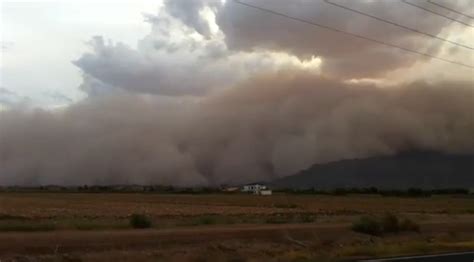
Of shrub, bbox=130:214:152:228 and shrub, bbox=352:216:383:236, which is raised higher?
shrub, bbox=130:214:152:228

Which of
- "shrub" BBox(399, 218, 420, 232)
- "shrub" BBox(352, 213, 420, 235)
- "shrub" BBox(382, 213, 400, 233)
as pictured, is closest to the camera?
"shrub" BBox(352, 213, 420, 235)

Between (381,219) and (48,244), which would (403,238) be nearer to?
(381,219)

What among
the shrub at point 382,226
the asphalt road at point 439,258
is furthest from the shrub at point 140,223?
the asphalt road at point 439,258

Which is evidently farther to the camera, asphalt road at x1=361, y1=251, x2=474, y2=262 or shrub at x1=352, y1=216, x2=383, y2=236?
shrub at x1=352, y1=216, x2=383, y2=236

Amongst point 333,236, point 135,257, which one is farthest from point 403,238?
point 135,257

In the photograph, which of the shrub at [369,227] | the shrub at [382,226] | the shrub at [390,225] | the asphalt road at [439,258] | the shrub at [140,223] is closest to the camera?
the asphalt road at [439,258]

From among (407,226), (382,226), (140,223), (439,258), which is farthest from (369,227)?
(439,258)

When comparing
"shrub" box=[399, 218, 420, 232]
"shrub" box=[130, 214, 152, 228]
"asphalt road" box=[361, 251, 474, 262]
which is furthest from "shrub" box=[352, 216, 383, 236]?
"asphalt road" box=[361, 251, 474, 262]

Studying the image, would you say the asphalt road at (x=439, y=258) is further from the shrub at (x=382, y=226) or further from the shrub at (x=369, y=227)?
the shrub at (x=382, y=226)

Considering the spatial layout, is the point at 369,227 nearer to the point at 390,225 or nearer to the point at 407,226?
the point at 390,225

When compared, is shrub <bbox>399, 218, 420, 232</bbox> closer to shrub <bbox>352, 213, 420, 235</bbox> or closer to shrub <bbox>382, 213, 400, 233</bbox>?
shrub <bbox>352, 213, 420, 235</bbox>

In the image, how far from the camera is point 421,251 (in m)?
31.8

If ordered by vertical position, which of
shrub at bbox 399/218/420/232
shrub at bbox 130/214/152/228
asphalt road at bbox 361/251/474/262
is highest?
shrub at bbox 130/214/152/228

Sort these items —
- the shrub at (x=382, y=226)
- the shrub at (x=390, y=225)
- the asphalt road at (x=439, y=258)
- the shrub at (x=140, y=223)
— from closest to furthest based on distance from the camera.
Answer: the asphalt road at (x=439, y=258) < the shrub at (x=382, y=226) < the shrub at (x=390, y=225) < the shrub at (x=140, y=223)
